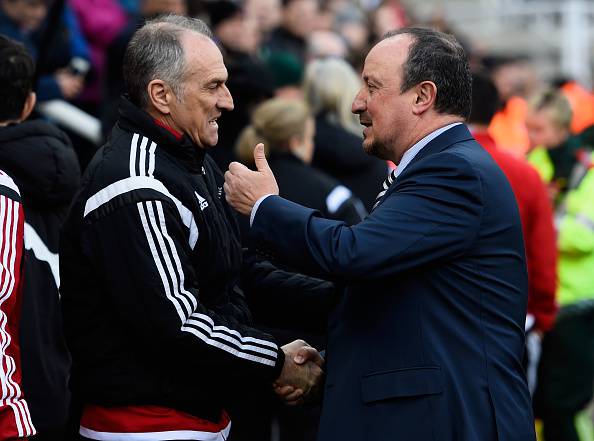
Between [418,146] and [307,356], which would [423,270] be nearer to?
[418,146]

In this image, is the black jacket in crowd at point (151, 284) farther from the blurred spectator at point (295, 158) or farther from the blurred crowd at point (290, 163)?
the blurred spectator at point (295, 158)

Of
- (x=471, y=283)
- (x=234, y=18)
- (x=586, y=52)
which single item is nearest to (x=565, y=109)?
(x=234, y=18)

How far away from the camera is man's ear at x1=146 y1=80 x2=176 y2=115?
355 centimetres

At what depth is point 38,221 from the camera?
4.30 meters

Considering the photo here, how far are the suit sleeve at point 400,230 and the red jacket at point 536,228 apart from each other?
261cm

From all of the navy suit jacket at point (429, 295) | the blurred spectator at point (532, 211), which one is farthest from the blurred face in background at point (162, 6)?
the navy suit jacket at point (429, 295)

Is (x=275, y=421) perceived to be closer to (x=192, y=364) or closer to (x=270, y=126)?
(x=270, y=126)

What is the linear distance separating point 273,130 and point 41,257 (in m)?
1.62

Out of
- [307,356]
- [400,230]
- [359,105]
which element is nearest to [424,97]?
[359,105]

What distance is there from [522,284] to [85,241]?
1.37 meters

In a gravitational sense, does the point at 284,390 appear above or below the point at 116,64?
below

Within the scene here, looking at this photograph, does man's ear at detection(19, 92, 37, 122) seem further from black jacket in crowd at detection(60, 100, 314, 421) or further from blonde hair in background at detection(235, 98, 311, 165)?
blonde hair in background at detection(235, 98, 311, 165)

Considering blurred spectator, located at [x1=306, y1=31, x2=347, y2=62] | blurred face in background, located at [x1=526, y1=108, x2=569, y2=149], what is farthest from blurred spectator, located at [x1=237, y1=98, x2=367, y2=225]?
blurred spectator, located at [x1=306, y1=31, x2=347, y2=62]

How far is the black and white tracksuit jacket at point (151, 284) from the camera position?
11.0 feet
